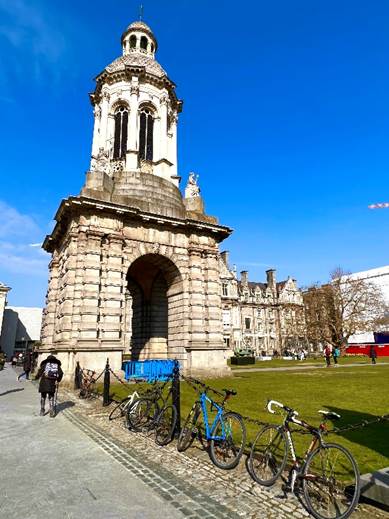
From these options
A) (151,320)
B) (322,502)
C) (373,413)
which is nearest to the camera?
(322,502)

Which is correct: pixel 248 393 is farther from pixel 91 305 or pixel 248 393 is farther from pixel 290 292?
pixel 290 292

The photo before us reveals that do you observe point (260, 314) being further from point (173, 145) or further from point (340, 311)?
point (173, 145)

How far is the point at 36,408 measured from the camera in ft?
39.6

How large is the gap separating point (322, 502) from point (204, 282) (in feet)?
58.9

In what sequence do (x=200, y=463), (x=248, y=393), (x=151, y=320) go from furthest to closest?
(x=151, y=320)
(x=248, y=393)
(x=200, y=463)

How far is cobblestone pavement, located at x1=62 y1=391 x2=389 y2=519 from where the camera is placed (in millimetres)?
4480

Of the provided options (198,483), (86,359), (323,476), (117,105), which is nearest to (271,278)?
(117,105)

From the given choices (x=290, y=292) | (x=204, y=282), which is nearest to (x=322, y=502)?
(x=204, y=282)

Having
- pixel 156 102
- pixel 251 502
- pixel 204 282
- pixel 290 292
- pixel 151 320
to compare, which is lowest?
pixel 251 502

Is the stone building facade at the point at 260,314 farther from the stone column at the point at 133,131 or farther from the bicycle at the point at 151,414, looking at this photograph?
the bicycle at the point at 151,414

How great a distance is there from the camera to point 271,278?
239 ft

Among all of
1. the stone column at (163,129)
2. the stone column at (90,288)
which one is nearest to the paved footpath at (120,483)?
the stone column at (90,288)

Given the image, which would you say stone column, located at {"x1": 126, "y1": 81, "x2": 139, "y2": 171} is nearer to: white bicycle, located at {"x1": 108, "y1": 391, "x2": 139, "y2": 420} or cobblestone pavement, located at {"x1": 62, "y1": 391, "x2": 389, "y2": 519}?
white bicycle, located at {"x1": 108, "y1": 391, "x2": 139, "y2": 420}

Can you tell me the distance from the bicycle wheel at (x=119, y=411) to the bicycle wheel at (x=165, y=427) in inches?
64.8
